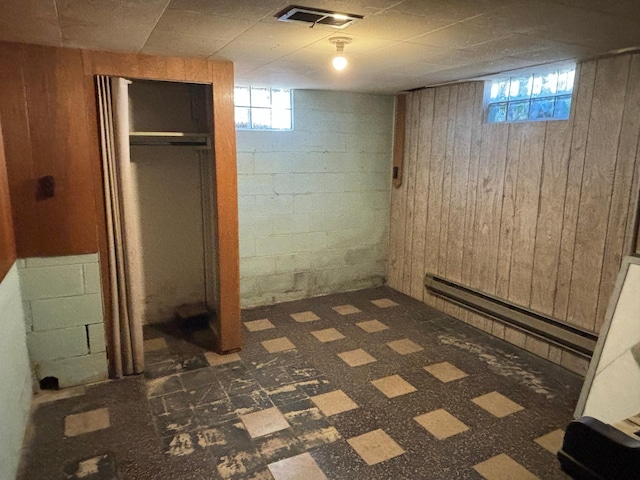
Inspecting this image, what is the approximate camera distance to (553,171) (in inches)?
124

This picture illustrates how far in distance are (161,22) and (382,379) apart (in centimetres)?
252

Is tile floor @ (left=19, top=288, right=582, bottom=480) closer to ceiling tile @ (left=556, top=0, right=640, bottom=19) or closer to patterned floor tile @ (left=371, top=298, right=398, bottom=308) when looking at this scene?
patterned floor tile @ (left=371, top=298, right=398, bottom=308)

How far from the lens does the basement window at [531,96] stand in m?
3.07

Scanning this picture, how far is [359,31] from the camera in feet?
7.06

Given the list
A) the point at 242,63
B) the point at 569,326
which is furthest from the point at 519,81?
the point at 242,63

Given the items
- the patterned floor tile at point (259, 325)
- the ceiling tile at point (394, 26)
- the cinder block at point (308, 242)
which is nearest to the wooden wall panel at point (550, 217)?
the ceiling tile at point (394, 26)

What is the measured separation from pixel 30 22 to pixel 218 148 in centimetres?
125

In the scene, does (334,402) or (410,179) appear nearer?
(334,402)

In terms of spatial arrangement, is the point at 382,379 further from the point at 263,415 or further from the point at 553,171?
the point at 553,171

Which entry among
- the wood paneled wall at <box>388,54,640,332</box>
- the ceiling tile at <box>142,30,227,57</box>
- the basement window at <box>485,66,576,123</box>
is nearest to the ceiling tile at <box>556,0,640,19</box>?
the wood paneled wall at <box>388,54,640,332</box>

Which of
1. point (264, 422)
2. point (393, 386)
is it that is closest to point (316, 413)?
point (264, 422)

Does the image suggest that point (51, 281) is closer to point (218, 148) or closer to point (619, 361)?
point (218, 148)

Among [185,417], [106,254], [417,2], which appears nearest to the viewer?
[417,2]

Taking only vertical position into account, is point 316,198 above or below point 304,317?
above
